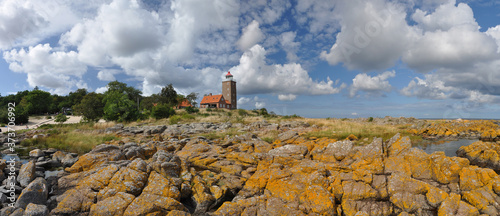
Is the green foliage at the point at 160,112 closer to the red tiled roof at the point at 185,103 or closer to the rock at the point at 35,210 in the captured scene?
the red tiled roof at the point at 185,103

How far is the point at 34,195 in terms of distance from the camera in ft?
24.6

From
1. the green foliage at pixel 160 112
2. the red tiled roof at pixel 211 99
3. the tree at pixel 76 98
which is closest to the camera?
the green foliage at pixel 160 112

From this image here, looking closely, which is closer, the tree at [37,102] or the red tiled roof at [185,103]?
the tree at [37,102]

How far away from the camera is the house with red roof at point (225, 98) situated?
88.2 meters

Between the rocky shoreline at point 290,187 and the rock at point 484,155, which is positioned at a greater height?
the rock at point 484,155

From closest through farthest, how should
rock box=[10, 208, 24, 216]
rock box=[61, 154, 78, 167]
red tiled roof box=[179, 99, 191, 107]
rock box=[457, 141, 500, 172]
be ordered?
rock box=[10, 208, 24, 216]
rock box=[457, 141, 500, 172]
rock box=[61, 154, 78, 167]
red tiled roof box=[179, 99, 191, 107]

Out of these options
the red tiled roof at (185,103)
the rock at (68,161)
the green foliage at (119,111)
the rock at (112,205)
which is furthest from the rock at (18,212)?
the red tiled roof at (185,103)

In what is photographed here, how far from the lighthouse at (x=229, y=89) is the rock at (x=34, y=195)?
85726 millimetres

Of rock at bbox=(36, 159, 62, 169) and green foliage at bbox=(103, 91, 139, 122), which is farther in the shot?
green foliage at bbox=(103, 91, 139, 122)

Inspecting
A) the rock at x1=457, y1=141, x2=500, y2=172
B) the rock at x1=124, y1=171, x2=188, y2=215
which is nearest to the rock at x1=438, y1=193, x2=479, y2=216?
the rock at x1=457, y1=141, x2=500, y2=172

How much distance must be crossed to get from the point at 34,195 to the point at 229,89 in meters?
87.4

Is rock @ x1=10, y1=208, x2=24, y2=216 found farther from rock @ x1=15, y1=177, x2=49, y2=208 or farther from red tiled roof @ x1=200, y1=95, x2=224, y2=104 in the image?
red tiled roof @ x1=200, y1=95, x2=224, y2=104

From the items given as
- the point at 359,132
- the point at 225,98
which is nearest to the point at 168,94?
the point at 225,98

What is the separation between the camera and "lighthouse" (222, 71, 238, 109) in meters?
94.2
